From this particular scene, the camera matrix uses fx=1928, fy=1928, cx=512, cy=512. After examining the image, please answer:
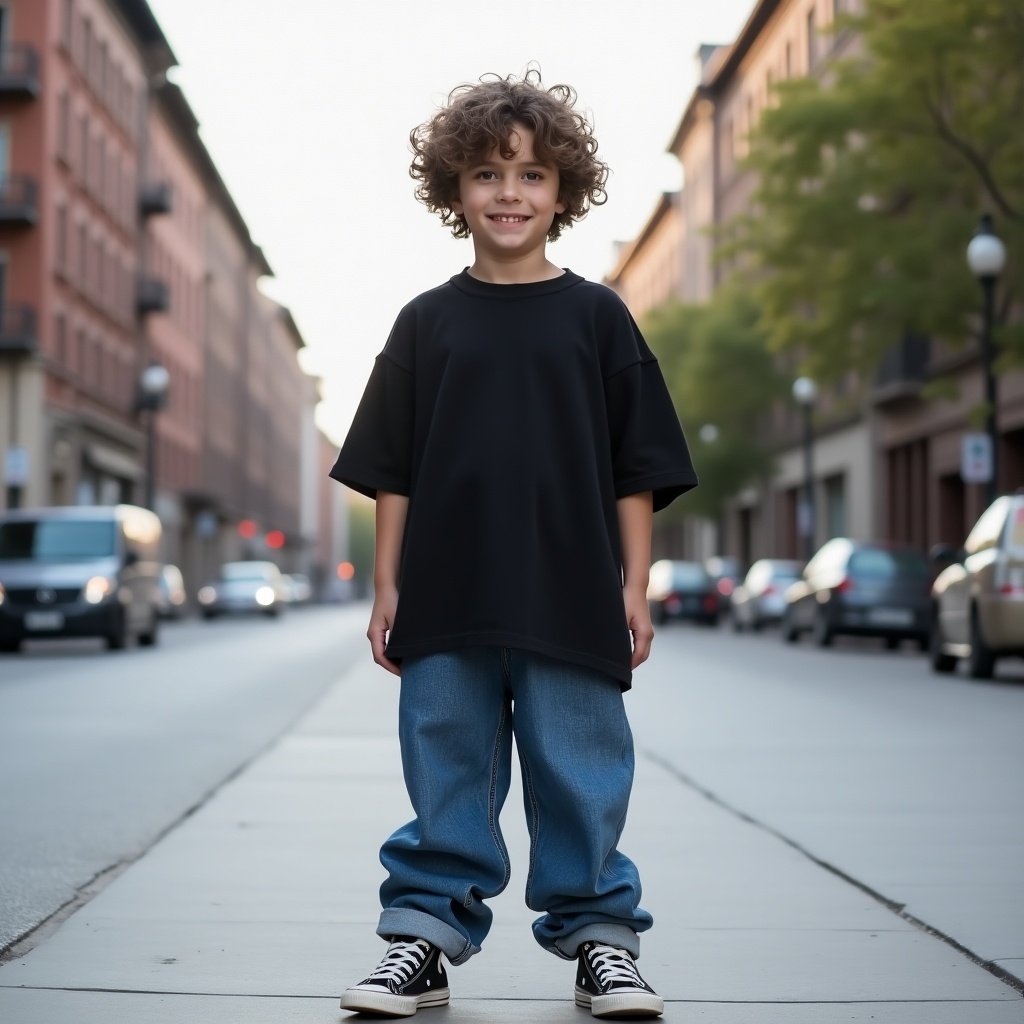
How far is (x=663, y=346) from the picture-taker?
2208 inches

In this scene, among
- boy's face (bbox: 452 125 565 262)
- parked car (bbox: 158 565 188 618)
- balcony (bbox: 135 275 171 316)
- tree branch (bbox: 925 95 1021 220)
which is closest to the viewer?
boy's face (bbox: 452 125 565 262)

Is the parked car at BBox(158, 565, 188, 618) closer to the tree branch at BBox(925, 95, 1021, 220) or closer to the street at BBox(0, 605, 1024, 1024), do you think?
the tree branch at BBox(925, 95, 1021, 220)

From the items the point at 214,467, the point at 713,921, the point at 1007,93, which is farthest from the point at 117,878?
the point at 214,467

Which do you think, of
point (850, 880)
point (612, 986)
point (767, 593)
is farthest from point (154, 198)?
point (612, 986)

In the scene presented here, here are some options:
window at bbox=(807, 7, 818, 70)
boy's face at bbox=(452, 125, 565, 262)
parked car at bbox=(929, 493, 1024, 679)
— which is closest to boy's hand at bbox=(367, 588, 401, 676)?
boy's face at bbox=(452, 125, 565, 262)

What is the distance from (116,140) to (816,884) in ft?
167

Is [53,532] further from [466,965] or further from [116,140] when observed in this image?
[116,140]

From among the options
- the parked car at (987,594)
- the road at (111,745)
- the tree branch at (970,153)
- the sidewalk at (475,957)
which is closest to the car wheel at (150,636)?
the road at (111,745)

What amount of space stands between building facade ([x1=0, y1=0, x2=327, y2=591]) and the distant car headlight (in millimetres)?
9290

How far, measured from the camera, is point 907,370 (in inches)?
1667

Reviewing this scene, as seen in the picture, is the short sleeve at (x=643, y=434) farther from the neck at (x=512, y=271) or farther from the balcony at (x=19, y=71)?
the balcony at (x=19, y=71)

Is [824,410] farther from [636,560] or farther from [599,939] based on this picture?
[599,939]

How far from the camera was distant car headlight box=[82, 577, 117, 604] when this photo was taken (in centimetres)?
2409

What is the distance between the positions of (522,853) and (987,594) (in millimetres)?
11717
